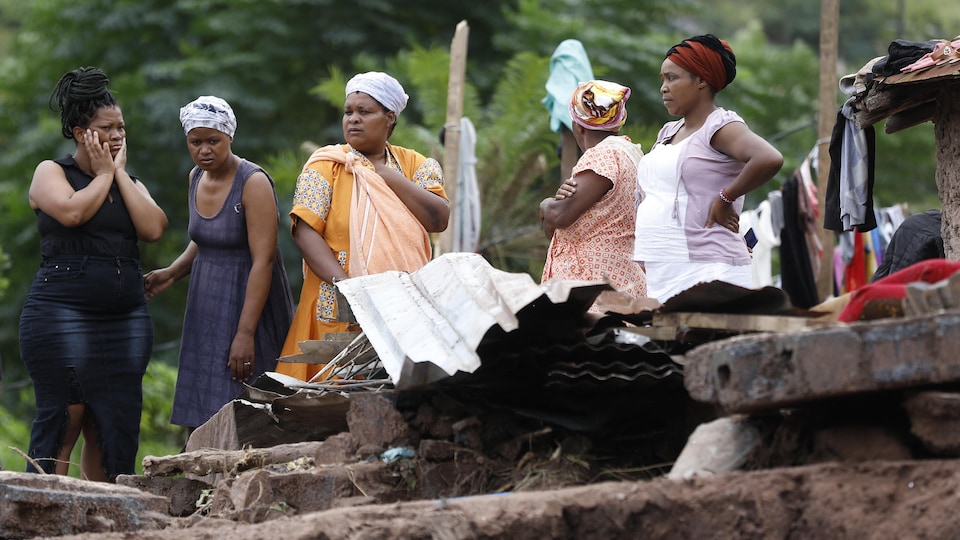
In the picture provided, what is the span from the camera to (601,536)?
3055 mm

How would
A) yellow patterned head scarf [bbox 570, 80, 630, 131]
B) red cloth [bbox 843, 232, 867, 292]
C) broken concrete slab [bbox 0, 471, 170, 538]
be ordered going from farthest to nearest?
red cloth [bbox 843, 232, 867, 292] → yellow patterned head scarf [bbox 570, 80, 630, 131] → broken concrete slab [bbox 0, 471, 170, 538]

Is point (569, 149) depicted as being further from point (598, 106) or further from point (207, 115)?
point (207, 115)

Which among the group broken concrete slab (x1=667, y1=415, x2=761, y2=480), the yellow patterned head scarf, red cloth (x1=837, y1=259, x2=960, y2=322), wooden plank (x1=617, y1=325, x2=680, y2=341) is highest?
the yellow patterned head scarf

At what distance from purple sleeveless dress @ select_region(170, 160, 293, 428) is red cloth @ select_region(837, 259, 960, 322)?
322 cm

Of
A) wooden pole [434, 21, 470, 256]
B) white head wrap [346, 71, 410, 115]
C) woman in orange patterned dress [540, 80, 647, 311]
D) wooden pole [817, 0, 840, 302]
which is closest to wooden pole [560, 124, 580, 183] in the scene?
wooden pole [434, 21, 470, 256]

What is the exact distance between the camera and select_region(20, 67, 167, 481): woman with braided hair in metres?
5.59

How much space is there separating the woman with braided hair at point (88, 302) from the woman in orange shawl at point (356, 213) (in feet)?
2.41

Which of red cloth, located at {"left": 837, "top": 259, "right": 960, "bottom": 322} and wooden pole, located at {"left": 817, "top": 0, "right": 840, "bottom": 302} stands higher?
wooden pole, located at {"left": 817, "top": 0, "right": 840, "bottom": 302}

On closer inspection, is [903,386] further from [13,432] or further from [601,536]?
[13,432]

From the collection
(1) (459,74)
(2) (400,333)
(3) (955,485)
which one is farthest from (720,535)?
(1) (459,74)

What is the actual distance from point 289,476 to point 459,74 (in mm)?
5701

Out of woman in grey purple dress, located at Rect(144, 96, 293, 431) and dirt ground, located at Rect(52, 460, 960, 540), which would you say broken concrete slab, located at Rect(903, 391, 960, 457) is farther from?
Result: woman in grey purple dress, located at Rect(144, 96, 293, 431)

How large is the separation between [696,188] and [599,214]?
44 centimetres

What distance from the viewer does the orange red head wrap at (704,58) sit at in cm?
520
